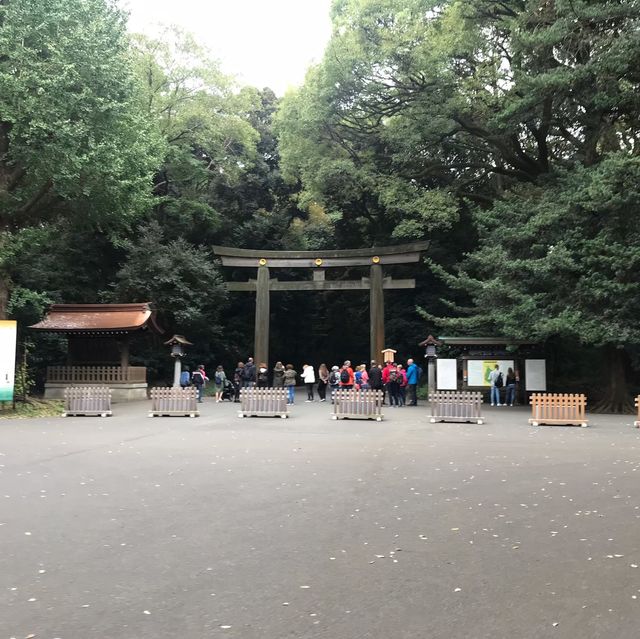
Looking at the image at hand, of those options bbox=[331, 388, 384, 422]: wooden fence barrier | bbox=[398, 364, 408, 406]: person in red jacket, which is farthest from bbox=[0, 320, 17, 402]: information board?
bbox=[398, 364, 408, 406]: person in red jacket

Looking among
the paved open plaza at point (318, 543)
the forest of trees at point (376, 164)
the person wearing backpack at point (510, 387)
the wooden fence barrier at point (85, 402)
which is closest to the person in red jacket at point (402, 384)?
the forest of trees at point (376, 164)

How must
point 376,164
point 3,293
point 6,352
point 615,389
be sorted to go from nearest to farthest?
point 6,352 → point 3,293 → point 615,389 → point 376,164

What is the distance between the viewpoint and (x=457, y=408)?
15578mm

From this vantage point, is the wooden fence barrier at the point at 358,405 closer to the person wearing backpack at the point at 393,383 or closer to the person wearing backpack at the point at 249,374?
the person wearing backpack at the point at 393,383

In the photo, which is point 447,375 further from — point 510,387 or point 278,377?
point 278,377

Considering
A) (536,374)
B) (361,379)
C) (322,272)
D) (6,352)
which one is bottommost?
(361,379)

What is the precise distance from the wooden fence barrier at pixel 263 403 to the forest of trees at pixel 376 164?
286 inches

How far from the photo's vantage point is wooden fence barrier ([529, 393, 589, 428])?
14953 millimetres

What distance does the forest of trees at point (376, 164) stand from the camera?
57.0 ft

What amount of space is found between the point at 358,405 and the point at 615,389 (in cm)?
940

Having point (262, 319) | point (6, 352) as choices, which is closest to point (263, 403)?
point (6, 352)

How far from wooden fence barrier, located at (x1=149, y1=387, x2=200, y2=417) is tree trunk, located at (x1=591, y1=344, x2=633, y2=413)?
1303 centimetres

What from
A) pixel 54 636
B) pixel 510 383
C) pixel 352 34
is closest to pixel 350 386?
pixel 510 383

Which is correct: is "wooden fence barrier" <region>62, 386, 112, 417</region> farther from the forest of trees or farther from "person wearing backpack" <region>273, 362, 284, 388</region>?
"person wearing backpack" <region>273, 362, 284, 388</region>
